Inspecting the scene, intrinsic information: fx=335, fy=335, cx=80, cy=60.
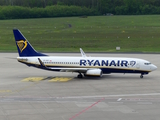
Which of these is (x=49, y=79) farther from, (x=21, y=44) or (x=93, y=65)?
(x=21, y=44)

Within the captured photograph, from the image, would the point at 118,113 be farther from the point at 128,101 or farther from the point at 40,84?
the point at 40,84

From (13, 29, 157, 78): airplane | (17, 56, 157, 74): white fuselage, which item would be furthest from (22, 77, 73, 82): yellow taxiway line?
(17, 56, 157, 74): white fuselage

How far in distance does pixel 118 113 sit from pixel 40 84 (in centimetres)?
1754

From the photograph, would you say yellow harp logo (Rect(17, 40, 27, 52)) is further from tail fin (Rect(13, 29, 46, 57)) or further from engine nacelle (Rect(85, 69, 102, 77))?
engine nacelle (Rect(85, 69, 102, 77))

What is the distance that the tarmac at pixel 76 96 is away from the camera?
103 feet

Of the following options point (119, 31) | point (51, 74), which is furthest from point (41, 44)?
point (51, 74)

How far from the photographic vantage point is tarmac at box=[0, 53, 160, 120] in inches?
1239

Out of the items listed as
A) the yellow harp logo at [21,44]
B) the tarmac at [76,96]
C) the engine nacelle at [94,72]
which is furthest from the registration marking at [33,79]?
the engine nacelle at [94,72]

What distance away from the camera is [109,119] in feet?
98.1

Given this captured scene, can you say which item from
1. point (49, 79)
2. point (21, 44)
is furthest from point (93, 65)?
point (21, 44)

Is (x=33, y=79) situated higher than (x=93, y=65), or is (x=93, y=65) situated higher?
(x=93, y=65)

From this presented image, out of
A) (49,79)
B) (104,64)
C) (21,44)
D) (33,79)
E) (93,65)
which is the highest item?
(21,44)

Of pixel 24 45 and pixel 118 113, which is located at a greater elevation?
pixel 24 45

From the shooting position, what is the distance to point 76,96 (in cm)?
3909
